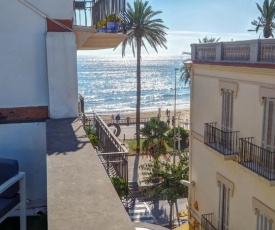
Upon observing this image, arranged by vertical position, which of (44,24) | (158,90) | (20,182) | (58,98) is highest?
(44,24)

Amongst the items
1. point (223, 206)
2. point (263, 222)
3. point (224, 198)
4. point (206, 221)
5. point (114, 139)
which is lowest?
point (206, 221)

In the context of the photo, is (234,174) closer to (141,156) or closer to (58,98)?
(58,98)

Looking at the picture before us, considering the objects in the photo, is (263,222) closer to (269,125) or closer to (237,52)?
(269,125)

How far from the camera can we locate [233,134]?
604 inches

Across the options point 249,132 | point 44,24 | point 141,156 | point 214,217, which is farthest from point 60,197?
point 141,156

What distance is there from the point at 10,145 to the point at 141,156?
31287mm

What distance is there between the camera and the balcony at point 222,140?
15156 mm

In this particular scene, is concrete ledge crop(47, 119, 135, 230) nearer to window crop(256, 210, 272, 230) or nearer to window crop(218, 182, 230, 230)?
window crop(256, 210, 272, 230)

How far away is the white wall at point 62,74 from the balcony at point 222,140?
794cm

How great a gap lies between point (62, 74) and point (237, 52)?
848 centimetres

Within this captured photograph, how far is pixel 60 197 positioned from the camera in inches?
175

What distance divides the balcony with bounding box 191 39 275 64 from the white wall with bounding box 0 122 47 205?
311 inches

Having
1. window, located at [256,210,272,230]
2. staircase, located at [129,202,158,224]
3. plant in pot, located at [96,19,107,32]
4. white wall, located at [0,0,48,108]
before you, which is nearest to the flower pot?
plant in pot, located at [96,19,107,32]

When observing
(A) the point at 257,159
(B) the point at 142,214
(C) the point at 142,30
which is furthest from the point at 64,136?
(C) the point at 142,30
